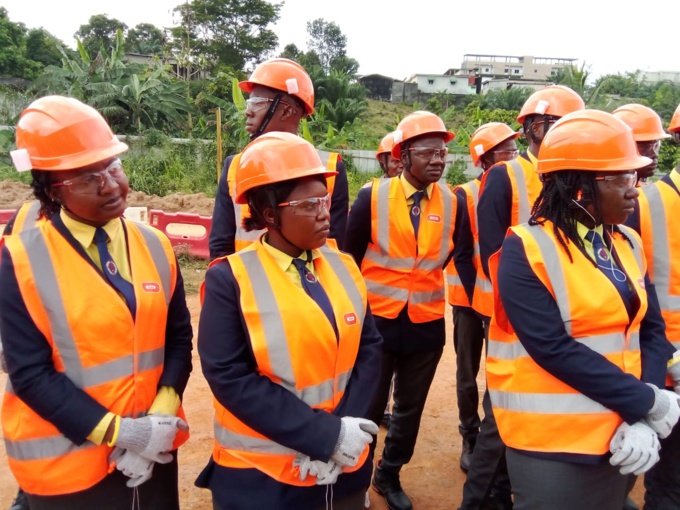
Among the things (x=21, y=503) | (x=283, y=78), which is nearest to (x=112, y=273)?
(x=283, y=78)

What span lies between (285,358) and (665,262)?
6.82ft

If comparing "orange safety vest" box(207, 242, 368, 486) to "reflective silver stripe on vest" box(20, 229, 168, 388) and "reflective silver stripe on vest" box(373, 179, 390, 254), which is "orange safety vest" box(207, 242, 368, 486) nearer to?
"reflective silver stripe on vest" box(20, 229, 168, 388)

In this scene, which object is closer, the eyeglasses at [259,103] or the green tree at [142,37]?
the eyeglasses at [259,103]

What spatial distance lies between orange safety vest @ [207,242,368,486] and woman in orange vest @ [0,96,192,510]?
0.31 metres

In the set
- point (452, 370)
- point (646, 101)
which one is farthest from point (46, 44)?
point (452, 370)

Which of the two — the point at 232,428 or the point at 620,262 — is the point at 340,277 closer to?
the point at 232,428

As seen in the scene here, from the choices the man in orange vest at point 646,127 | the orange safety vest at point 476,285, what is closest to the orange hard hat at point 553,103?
the man in orange vest at point 646,127

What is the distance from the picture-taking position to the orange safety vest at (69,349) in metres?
2.02

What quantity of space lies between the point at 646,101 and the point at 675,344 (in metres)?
32.2

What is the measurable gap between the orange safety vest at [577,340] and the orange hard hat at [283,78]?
64.5 inches

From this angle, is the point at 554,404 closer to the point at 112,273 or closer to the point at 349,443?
the point at 349,443

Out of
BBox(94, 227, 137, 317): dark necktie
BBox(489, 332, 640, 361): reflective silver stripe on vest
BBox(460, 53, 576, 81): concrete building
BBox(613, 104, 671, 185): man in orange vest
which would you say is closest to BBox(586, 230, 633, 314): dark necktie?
BBox(489, 332, 640, 361): reflective silver stripe on vest

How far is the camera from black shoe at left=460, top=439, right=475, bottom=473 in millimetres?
4191

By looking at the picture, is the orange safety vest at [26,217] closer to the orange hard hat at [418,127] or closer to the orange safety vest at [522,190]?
the orange hard hat at [418,127]
